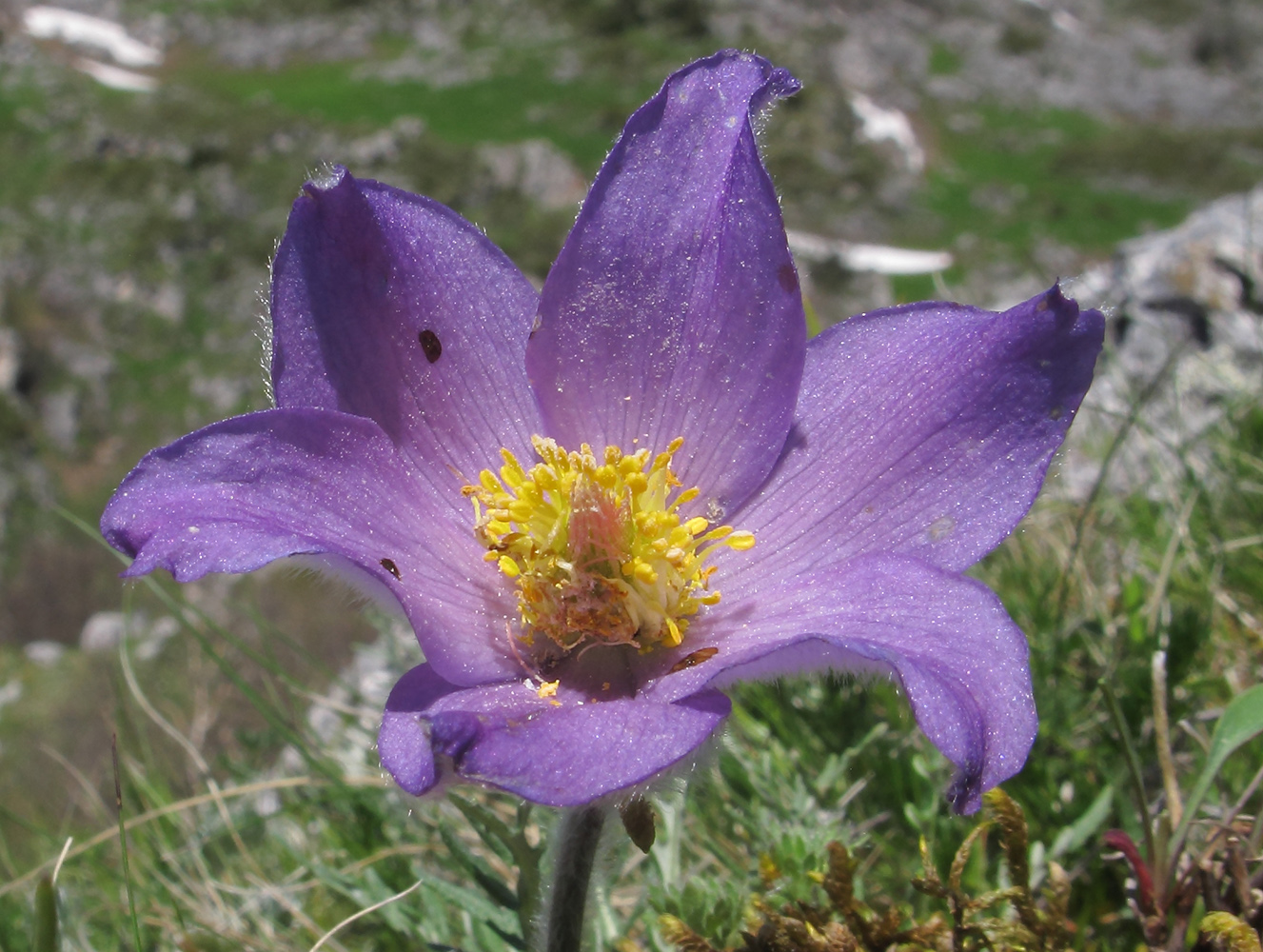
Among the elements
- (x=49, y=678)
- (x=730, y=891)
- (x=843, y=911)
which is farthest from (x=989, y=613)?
(x=49, y=678)

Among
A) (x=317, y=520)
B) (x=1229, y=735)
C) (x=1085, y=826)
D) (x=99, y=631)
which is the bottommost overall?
(x=99, y=631)

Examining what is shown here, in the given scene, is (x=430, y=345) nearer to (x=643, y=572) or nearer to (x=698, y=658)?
(x=643, y=572)

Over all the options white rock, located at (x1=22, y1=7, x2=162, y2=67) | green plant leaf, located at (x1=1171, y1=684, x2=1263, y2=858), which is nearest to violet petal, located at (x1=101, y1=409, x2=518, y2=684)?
green plant leaf, located at (x1=1171, y1=684, x2=1263, y2=858)

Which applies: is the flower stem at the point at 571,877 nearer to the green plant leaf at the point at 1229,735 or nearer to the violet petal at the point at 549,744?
the violet petal at the point at 549,744

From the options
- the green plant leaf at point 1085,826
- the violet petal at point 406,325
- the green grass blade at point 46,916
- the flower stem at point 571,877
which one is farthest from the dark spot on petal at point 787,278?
the green grass blade at point 46,916

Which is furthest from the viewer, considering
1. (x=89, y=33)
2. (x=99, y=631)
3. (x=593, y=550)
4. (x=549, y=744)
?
(x=89, y=33)

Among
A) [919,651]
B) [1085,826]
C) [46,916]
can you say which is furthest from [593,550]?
[1085,826]
